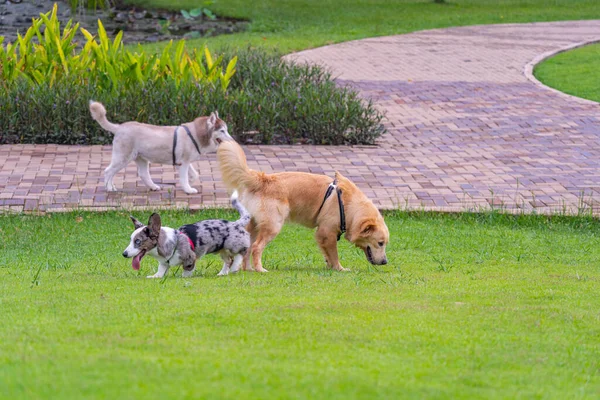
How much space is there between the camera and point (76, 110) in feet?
45.2

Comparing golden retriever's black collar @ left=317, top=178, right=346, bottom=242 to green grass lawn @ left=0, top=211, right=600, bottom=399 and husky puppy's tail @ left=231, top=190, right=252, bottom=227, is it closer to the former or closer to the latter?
green grass lawn @ left=0, top=211, right=600, bottom=399

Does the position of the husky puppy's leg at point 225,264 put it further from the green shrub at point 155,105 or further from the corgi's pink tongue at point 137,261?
the green shrub at point 155,105

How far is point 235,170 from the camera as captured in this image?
770cm

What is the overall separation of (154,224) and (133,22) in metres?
25.9

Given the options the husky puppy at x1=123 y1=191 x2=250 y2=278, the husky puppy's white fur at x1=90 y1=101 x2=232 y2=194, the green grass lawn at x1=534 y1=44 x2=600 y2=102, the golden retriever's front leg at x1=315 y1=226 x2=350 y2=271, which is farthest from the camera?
the green grass lawn at x1=534 y1=44 x2=600 y2=102

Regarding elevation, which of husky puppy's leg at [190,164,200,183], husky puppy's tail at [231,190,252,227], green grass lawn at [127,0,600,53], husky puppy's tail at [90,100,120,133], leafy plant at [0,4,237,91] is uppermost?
husky puppy's tail at [231,190,252,227]

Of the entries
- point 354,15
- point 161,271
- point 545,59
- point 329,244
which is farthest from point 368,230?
point 354,15

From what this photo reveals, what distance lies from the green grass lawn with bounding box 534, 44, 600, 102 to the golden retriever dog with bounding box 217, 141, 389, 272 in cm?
1111

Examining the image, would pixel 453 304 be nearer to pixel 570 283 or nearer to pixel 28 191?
pixel 570 283

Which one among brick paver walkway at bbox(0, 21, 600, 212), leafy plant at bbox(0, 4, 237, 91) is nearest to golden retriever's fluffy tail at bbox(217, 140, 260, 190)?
brick paver walkway at bbox(0, 21, 600, 212)

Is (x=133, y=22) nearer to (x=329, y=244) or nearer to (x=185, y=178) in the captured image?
(x=185, y=178)

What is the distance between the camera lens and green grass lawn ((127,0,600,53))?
2572cm

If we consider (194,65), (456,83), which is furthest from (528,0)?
(194,65)

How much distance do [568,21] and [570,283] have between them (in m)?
24.6
